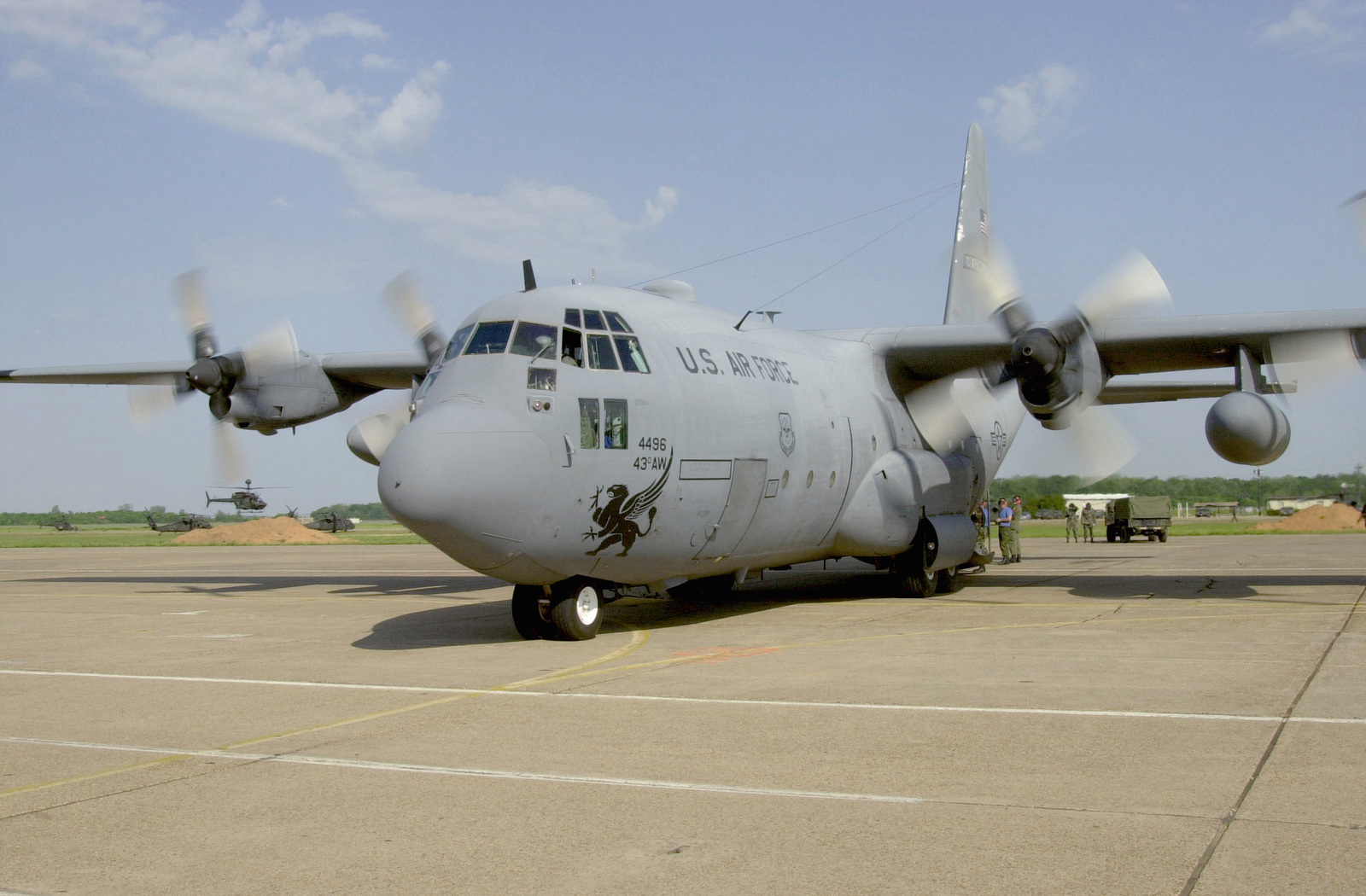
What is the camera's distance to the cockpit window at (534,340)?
11.0 meters

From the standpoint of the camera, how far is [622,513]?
1118cm

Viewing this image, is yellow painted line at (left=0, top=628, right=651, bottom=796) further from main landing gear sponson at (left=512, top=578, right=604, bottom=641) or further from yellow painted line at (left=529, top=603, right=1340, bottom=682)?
main landing gear sponson at (left=512, top=578, right=604, bottom=641)

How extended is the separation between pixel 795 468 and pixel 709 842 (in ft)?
30.6

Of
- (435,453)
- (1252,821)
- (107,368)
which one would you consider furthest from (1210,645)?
(107,368)

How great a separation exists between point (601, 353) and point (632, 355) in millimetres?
397

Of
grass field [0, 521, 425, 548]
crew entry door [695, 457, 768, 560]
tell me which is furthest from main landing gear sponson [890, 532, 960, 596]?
grass field [0, 521, 425, 548]

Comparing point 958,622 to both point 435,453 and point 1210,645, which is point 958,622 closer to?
point 1210,645

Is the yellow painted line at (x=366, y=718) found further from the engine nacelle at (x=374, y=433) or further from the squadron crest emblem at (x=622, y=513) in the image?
the engine nacelle at (x=374, y=433)

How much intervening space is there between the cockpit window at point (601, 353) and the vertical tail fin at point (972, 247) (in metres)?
12.7

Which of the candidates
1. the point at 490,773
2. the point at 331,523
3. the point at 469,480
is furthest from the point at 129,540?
the point at 490,773

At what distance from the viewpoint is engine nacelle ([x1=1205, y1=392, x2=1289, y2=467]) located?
14062 mm

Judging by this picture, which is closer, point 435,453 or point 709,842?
point 709,842

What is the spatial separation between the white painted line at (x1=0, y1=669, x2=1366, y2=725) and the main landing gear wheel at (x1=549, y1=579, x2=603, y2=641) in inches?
104

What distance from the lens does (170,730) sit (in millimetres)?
7438
